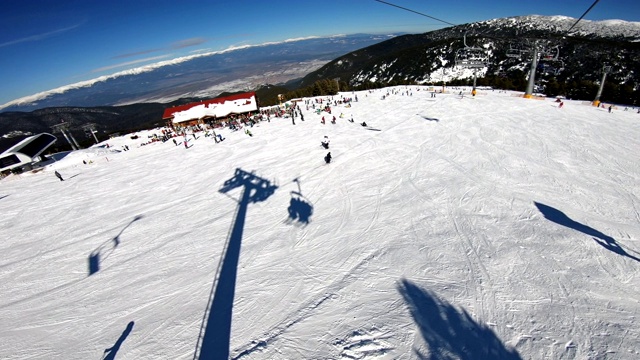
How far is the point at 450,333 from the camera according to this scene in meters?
5.73

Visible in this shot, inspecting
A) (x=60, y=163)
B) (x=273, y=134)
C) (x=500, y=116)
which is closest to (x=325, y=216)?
(x=273, y=134)

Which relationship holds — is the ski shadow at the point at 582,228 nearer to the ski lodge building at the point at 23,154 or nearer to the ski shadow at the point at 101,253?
the ski shadow at the point at 101,253

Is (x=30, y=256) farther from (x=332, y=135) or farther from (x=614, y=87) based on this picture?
(x=614, y=87)

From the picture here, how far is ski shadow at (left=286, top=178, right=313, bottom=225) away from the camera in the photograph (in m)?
10.9

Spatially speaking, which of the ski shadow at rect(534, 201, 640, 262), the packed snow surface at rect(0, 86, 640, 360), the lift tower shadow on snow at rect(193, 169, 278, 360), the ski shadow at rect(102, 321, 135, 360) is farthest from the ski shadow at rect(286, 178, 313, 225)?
the ski shadow at rect(534, 201, 640, 262)

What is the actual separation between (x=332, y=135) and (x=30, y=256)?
62.1 feet

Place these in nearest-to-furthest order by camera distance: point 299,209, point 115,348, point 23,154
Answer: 1. point 115,348
2. point 299,209
3. point 23,154

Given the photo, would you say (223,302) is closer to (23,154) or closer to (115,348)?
(115,348)

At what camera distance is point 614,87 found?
37.9 metres

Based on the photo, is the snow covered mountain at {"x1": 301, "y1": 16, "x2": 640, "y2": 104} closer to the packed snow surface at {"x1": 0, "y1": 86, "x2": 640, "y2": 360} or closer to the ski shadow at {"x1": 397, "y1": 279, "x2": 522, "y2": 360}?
the packed snow surface at {"x1": 0, "y1": 86, "x2": 640, "y2": 360}

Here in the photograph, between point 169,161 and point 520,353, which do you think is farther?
point 169,161

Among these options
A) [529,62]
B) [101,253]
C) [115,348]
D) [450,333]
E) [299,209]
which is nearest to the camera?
[450,333]

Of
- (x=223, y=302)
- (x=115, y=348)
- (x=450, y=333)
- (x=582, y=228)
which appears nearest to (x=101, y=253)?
(x=115, y=348)

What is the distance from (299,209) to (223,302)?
208 inches
